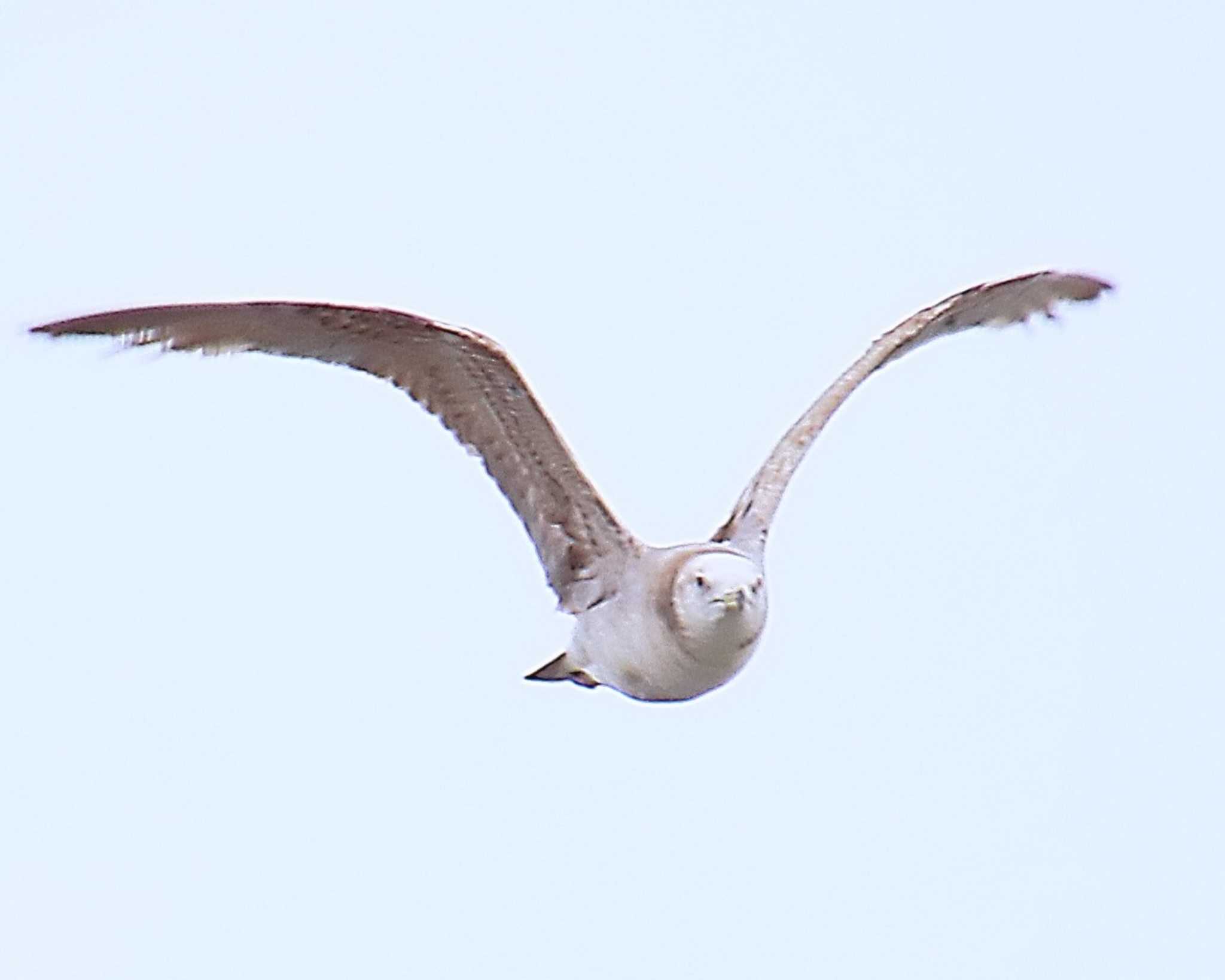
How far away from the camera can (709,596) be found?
12.0 meters

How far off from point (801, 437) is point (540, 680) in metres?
1.71

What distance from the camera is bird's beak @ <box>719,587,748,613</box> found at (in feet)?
39.4

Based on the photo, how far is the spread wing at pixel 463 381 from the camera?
12008 mm

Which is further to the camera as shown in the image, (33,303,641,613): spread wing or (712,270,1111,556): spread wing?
(712,270,1111,556): spread wing

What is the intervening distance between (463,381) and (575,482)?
71 cm

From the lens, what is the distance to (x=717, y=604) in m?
12.0

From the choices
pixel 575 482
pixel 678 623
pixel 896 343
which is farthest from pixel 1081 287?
pixel 678 623

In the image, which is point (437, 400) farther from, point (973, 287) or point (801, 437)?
point (973, 287)

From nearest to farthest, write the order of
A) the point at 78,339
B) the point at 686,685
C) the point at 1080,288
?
the point at 78,339 → the point at 686,685 → the point at 1080,288

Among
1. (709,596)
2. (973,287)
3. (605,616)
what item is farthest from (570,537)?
(973,287)

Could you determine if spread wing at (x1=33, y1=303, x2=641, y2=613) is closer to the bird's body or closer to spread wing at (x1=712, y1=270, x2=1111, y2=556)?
the bird's body

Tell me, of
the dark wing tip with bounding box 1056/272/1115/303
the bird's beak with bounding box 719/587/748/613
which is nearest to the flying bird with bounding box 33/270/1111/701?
the bird's beak with bounding box 719/587/748/613

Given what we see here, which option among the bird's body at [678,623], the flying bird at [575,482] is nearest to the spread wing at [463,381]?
the flying bird at [575,482]

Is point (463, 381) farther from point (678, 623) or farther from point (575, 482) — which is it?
point (678, 623)
